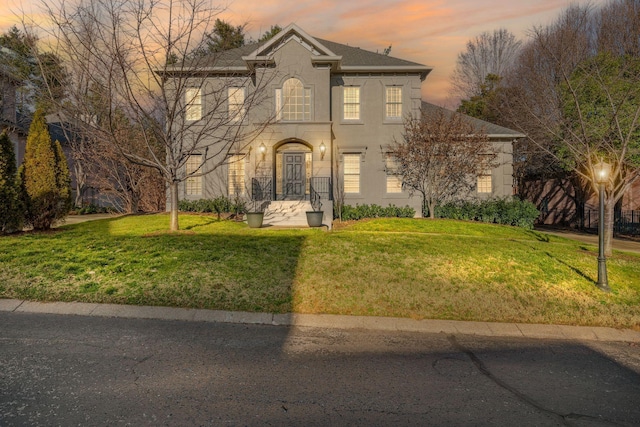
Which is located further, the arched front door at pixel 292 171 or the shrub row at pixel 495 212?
the arched front door at pixel 292 171

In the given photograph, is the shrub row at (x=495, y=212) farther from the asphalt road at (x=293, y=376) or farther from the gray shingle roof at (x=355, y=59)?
the asphalt road at (x=293, y=376)

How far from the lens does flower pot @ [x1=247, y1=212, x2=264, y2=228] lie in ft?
50.8

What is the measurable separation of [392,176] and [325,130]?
4451mm

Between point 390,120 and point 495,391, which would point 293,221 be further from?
point 495,391

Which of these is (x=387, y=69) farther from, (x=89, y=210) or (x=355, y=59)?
(x=89, y=210)

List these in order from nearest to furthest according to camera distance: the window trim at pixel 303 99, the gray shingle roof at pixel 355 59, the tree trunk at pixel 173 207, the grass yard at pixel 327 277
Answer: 1. the grass yard at pixel 327 277
2. the tree trunk at pixel 173 207
3. the window trim at pixel 303 99
4. the gray shingle roof at pixel 355 59

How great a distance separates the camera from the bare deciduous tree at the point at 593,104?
39.3ft

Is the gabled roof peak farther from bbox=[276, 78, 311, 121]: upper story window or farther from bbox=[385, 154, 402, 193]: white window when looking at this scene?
bbox=[385, 154, 402, 193]: white window

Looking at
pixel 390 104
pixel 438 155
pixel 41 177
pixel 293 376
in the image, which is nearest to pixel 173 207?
pixel 41 177

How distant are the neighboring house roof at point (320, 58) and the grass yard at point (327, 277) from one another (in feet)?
35.6

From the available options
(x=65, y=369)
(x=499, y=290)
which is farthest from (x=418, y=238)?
(x=65, y=369)

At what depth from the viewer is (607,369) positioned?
4.97 meters

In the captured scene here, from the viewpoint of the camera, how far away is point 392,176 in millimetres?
21391

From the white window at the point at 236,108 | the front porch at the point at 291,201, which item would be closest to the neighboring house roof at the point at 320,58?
the white window at the point at 236,108
